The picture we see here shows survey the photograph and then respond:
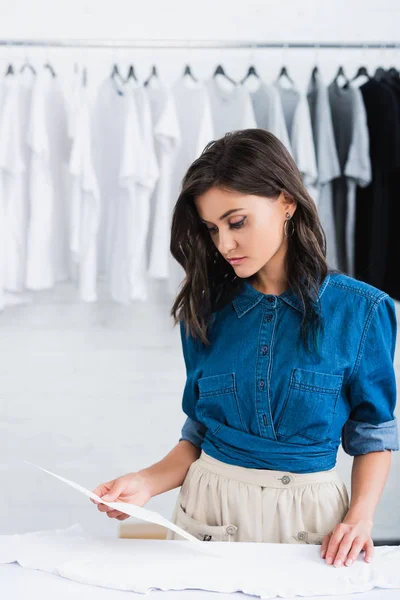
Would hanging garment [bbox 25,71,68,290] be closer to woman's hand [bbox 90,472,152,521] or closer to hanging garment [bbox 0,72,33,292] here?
hanging garment [bbox 0,72,33,292]

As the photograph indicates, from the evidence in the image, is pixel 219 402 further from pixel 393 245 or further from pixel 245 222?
pixel 393 245

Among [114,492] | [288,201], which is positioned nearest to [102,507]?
[114,492]

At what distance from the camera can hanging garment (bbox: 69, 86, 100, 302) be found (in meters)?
2.21

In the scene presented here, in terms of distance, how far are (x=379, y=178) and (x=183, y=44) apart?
2.66 feet

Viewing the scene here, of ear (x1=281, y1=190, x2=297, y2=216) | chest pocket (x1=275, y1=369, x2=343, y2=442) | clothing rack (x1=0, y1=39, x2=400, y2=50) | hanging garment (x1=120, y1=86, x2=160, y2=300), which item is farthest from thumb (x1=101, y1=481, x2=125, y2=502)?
clothing rack (x1=0, y1=39, x2=400, y2=50)

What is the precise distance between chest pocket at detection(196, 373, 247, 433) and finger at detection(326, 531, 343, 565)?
0.24 m

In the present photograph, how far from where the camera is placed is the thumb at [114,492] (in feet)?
3.65

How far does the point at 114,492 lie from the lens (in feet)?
3.71

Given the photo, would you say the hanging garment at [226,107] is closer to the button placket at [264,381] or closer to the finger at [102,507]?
the button placket at [264,381]

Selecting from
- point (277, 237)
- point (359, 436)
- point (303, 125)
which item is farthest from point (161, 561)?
point (303, 125)

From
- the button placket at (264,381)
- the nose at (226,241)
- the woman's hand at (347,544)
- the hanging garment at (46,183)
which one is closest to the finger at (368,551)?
the woman's hand at (347,544)

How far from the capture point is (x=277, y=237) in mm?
1179

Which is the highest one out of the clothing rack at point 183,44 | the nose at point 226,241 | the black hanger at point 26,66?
the clothing rack at point 183,44

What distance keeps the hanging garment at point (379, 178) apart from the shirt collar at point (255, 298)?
3.54ft
